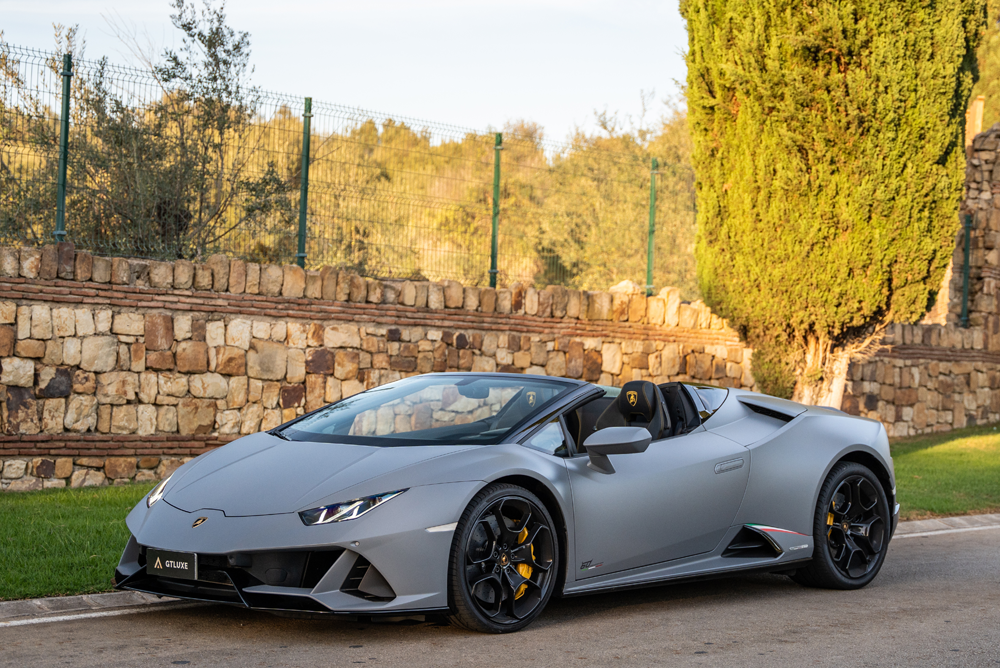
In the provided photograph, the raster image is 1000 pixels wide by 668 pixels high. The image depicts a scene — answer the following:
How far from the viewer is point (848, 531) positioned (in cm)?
676

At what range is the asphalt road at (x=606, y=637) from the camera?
4.70 m

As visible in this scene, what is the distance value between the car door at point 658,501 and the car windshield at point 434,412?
0.50 m

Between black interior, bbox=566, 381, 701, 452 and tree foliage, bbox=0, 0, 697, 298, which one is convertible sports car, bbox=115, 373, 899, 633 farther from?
tree foliage, bbox=0, 0, 697, 298

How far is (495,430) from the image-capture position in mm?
5664

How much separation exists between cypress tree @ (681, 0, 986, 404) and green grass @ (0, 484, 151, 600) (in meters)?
8.60

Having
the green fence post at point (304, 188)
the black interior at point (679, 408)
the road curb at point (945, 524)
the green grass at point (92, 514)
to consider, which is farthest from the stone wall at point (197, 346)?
the black interior at point (679, 408)

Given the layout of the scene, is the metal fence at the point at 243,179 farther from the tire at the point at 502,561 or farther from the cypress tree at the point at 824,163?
the tire at the point at 502,561

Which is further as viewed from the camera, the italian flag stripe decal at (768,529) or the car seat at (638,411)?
the italian flag stripe decal at (768,529)

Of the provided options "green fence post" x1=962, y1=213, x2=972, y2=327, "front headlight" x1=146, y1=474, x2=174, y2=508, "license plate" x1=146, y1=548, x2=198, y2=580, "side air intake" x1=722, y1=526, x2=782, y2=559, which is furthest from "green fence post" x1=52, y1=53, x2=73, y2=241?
"green fence post" x1=962, y1=213, x2=972, y2=327

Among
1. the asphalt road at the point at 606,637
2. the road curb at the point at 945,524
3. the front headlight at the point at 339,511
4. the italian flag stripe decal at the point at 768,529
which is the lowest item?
the road curb at the point at 945,524

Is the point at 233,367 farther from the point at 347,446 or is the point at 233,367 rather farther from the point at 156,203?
the point at 347,446

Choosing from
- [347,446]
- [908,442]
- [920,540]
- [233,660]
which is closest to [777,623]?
[347,446]

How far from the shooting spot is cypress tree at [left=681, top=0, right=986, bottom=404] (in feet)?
42.8

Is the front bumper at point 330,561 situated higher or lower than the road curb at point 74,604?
higher
